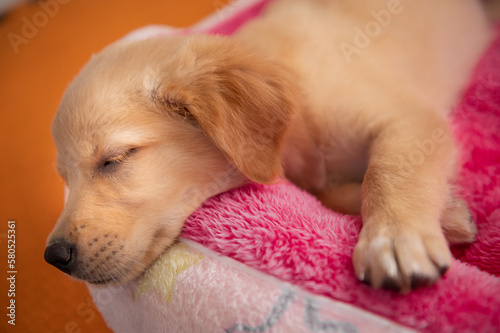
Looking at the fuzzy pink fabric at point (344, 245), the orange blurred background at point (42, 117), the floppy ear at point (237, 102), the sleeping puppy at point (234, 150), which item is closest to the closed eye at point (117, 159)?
the sleeping puppy at point (234, 150)

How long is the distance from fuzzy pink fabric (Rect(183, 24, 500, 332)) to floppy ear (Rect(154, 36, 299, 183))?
148mm

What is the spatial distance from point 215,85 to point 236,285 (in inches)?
24.9

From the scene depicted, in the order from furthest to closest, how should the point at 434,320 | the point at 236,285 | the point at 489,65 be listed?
the point at 489,65, the point at 236,285, the point at 434,320

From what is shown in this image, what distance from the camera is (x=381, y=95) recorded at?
1633 millimetres

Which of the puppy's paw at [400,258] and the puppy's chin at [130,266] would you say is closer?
the puppy's paw at [400,258]

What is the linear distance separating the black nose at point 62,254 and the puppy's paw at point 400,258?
2.72 ft

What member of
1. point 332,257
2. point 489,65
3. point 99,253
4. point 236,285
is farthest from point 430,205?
point 489,65

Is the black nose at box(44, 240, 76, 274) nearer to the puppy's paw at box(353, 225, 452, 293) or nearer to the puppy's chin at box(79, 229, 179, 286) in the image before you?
the puppy's chin at box(79, 229, 179, 286)

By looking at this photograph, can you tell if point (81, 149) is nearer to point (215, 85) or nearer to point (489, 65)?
point (215, 85)

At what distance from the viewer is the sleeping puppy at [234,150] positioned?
3.95 feet

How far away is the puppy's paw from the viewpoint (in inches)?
39.6

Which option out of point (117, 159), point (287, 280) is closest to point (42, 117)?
point (117, 159)

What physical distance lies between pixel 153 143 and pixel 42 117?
157 centimetres

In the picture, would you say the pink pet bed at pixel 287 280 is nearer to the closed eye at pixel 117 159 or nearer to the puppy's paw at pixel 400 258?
the puppy's paw at pixel 400 258
